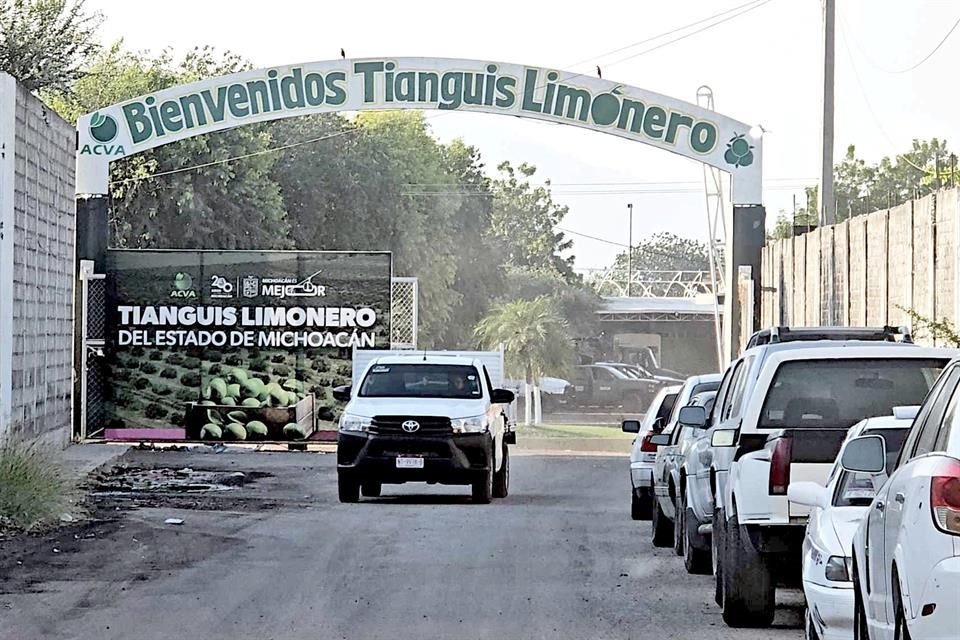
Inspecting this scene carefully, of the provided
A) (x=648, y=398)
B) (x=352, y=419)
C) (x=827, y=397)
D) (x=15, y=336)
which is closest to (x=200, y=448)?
(x=15, y=336)

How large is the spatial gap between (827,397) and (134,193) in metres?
35.9

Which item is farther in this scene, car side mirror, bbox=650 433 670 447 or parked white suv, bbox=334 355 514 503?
parked white suv, bbox=334 355 514 503

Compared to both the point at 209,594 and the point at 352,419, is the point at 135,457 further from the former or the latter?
the point at 209,594

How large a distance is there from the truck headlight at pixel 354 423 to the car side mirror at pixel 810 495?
11353mm

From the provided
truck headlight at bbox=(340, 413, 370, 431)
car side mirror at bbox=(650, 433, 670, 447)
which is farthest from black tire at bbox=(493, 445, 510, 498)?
car side mirror at bbox=(650, 433, 670, 447)

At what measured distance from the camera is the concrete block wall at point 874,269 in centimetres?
2044

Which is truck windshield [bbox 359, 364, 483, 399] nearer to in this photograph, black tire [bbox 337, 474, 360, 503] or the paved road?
black tire [bbox 337, 474, 360, 503]

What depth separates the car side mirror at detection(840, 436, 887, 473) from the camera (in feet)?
25.3

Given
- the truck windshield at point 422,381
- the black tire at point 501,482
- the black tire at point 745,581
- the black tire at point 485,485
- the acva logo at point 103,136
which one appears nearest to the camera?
the black tire at point 745,581

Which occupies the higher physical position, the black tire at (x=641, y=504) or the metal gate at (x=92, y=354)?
→ the metal gate at (x=92, y=354)

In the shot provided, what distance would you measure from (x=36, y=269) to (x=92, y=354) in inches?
225

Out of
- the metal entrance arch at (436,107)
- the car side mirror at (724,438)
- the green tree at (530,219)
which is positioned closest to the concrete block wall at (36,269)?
the metal entrance arch at (436,107)

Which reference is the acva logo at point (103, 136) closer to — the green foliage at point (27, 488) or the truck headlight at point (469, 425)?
the truck headlight at point (469, 425)

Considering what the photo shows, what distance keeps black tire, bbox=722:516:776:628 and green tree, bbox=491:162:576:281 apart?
314 ft
